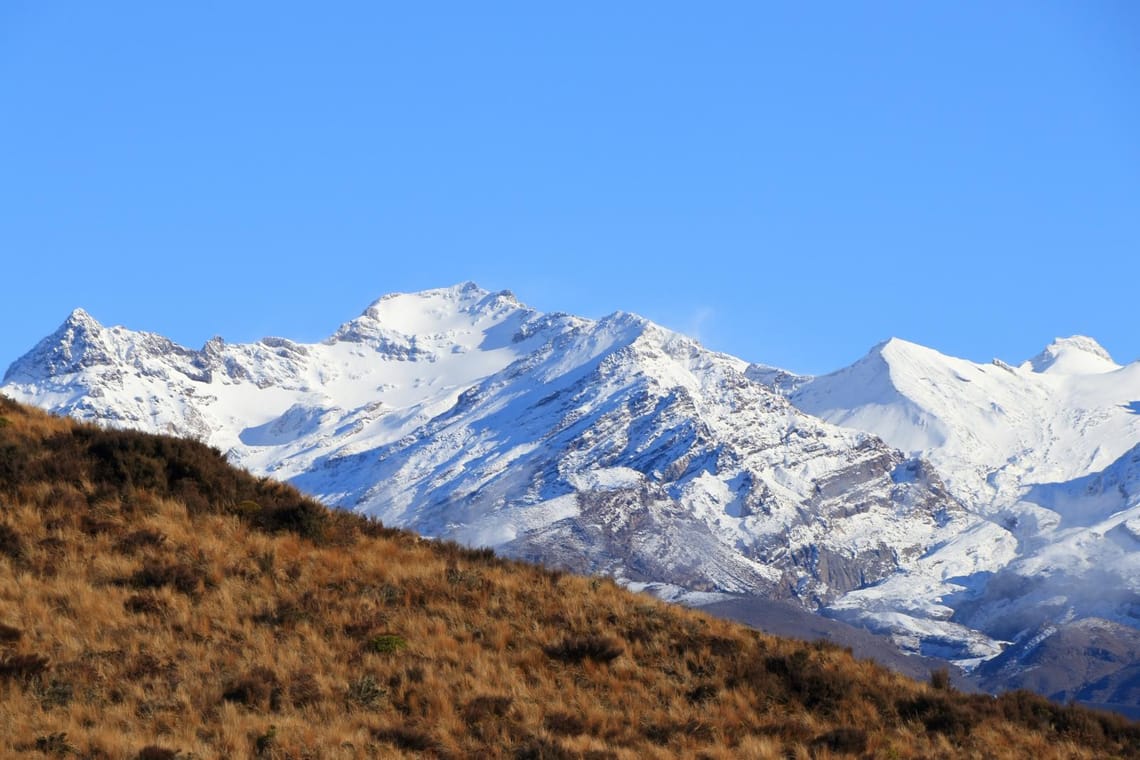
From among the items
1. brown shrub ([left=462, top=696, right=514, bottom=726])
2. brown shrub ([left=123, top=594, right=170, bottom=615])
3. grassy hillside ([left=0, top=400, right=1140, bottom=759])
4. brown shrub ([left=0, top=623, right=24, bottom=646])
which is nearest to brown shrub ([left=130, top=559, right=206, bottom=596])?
grassy hillside ([left=0, top=400, right=1140, bottom=759])

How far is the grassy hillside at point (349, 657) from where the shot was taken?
887 inches

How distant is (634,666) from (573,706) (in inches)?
106

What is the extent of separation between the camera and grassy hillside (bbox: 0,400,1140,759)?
73.9 feet

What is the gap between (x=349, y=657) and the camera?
25844 millimetres

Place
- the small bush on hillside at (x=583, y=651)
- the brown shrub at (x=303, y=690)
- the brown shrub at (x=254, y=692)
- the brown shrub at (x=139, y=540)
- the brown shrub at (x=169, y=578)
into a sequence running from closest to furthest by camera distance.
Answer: the brown shrub at (x=254, y=692), the brown shrub at (x=303, y=690), the small bush on hillside at (x=583, y=651), the brown shrub at (x=169, y=578), the brown shrub at (x=139, y=540)

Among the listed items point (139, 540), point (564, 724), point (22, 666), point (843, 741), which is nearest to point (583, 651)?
point (564, 724)

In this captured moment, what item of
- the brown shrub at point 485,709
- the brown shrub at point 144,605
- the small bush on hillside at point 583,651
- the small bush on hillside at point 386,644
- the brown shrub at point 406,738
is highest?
the brown shrub at point 144,605

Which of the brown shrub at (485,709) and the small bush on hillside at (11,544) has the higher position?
the small bush on hillside at (11,544)

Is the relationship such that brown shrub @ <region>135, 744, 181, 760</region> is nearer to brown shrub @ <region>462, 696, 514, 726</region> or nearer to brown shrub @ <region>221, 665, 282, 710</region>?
brown shrub @ <region>221, 665, 282, 710</region>

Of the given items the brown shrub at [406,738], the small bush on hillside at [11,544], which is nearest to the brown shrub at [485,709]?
the brown shrub at [406,738]

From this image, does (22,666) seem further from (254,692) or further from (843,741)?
(843,741)

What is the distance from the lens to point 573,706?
82.0 ft

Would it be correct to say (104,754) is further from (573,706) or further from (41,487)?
(41,487)

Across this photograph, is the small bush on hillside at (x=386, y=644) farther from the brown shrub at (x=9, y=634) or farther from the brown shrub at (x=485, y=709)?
the brown shrub at (x=9, y=634)
